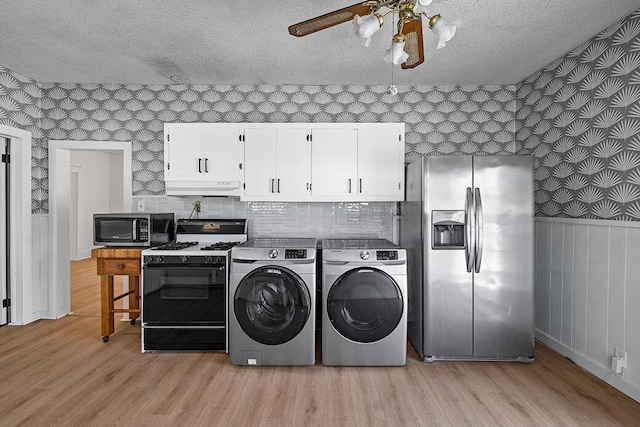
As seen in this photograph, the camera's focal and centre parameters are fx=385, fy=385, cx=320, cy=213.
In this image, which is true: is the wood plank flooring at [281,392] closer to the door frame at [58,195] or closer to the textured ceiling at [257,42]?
the door frame at [58,195]

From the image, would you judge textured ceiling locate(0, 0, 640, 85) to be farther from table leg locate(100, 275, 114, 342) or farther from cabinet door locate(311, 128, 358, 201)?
table leg locate(100, 275, 114, 342)

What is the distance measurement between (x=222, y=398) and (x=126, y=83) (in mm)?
3259

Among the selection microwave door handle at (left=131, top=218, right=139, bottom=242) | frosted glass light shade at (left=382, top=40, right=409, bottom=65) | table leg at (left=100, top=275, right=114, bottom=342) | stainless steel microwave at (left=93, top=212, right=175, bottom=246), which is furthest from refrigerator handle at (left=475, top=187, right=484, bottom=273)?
table leg at (left=100, top=275, right=114, bottom=342)

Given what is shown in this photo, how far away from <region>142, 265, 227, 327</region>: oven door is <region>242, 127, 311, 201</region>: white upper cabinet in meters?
0.88

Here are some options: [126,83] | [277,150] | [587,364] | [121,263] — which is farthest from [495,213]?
[126,83]

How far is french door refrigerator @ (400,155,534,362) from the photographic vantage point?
9.94 feet

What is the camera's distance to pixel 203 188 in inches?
143

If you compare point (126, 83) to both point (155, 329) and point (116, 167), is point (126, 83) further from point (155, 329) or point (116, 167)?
point (116, 167)

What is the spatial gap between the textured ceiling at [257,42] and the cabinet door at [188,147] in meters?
0.56

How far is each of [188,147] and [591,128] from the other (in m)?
3.38

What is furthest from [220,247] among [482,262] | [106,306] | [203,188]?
[482,262]

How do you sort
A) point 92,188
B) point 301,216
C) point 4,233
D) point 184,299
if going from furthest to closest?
point 92,188, point 301,216, point 4,233, point 184,299

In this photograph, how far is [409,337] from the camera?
3543mm

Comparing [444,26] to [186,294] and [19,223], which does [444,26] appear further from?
[19,223]
